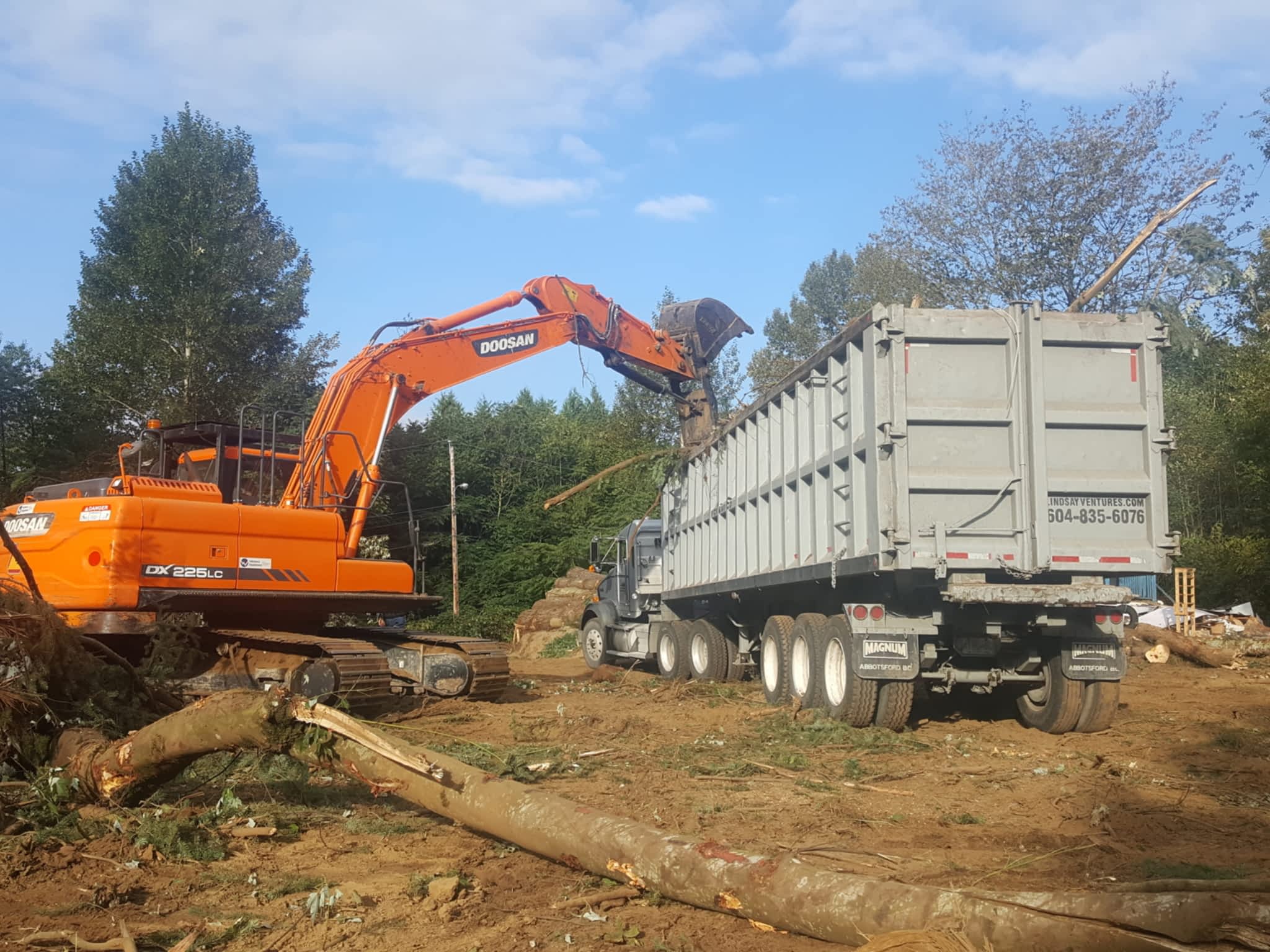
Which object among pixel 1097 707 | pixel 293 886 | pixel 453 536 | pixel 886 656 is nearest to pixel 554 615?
pixel 453 536

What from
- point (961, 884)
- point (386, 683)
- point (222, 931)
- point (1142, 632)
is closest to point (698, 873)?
point (961, 884)

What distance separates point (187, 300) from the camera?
93.8ft

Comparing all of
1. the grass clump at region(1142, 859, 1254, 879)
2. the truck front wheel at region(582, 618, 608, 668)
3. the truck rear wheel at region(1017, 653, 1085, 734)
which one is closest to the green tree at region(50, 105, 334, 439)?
the truck front wheel at region(582, 618, 608, 668)

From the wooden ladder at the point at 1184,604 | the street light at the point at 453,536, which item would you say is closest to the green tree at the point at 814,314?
the street light at the point at 453,536

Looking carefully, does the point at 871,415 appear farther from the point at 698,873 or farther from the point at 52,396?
the point at 52,396

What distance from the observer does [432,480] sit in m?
39.7

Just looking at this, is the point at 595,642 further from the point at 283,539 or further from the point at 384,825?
the point at 384,825

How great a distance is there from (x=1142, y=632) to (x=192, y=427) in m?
15.8

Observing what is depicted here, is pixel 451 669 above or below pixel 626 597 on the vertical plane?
below

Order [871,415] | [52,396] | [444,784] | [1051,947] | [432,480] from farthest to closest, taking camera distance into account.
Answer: [432,480] → [52,396] → [871,415] → [444,784] → [1051,947]

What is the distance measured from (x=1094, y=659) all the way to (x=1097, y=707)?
53 cm

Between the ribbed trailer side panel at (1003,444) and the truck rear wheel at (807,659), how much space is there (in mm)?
1263

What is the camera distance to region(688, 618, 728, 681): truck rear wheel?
593 inches

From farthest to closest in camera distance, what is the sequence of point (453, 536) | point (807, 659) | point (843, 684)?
1. point (453, 536)
2. point (807, 659)
3. point (843, 684)
